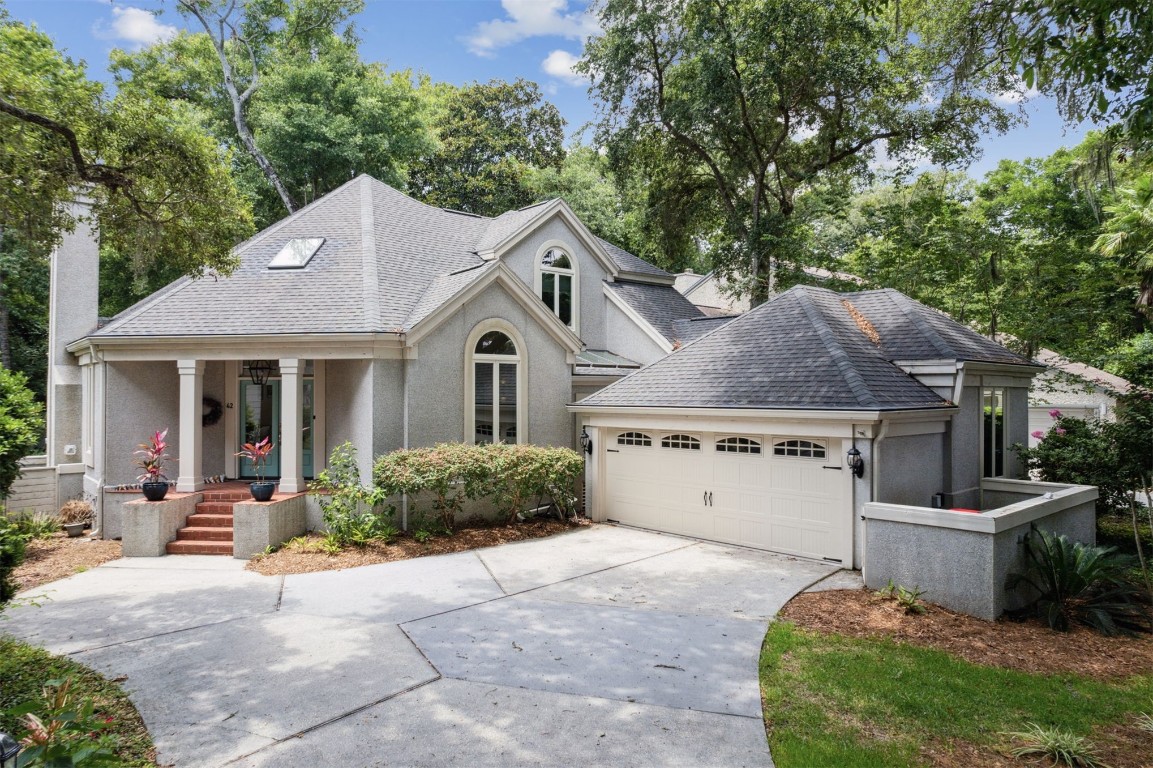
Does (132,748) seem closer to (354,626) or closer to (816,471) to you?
(354,626)

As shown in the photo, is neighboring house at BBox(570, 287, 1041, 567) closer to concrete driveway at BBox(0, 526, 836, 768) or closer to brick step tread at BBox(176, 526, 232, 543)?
concrete driveway at BBox(0, 526, 836, 768)

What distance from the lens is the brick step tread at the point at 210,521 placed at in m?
10.9

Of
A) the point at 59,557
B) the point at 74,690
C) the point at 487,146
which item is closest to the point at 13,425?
the point at 59,557

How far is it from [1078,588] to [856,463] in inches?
113

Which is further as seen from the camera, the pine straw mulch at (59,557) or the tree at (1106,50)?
the pine straw mulch at (59,557)

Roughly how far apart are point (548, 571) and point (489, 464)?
2489 millimetres

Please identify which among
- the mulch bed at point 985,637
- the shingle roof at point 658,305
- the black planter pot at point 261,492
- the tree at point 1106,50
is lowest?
the mulch bed at point 985,637

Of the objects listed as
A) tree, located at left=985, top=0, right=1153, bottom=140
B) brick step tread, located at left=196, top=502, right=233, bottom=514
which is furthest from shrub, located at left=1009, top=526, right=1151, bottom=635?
brick step tread, located at left=196, top=502, right=233, bottom=514

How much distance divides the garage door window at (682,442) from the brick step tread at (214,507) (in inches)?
316

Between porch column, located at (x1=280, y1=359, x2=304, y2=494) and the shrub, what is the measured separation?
1116 centimetres

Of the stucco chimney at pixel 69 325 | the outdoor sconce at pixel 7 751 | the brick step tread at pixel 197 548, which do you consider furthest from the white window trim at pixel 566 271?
the outdoor sconce at pixel 7 751

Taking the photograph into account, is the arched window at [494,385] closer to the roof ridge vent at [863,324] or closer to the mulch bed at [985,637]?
the mulch bed at [985,637]

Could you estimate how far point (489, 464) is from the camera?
35.8 ft

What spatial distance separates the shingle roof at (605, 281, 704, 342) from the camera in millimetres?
17266
